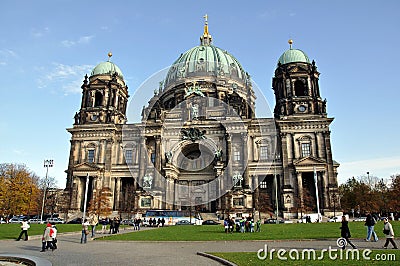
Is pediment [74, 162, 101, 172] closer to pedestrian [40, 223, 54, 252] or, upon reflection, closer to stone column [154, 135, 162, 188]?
stone column [154, 135, 162, 188]

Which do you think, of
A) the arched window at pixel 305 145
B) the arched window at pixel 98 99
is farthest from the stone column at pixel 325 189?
the arched window at pixel 98 99

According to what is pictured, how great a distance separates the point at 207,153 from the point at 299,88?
20053 millimetres

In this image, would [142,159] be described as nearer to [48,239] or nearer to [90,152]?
[90,152]

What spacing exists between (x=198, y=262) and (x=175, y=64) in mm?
70093

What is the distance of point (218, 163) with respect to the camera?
52156 millimetres

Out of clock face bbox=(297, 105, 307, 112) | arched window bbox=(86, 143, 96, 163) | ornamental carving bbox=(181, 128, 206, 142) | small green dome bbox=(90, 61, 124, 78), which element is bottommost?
arched window bbox=(86, 143, 96, 163)

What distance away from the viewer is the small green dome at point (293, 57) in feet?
190

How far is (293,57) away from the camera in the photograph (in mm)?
58344

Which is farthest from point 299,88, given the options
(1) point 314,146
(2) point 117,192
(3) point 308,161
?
(2) point 117,192

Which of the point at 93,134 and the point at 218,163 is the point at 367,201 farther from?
the point at 93,134

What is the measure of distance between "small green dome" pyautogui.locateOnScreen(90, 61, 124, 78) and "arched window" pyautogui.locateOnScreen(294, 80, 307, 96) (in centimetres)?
3393

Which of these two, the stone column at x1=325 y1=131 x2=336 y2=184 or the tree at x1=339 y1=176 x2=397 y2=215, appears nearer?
the stone column at x1=325 y1=131 x2=336 y2=184

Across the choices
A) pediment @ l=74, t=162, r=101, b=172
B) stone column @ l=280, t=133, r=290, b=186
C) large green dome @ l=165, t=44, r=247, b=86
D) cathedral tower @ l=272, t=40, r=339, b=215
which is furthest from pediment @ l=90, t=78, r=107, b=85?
stone column @ l=280, t=133, r=290, b=186

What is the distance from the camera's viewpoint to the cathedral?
4966 centimetres
